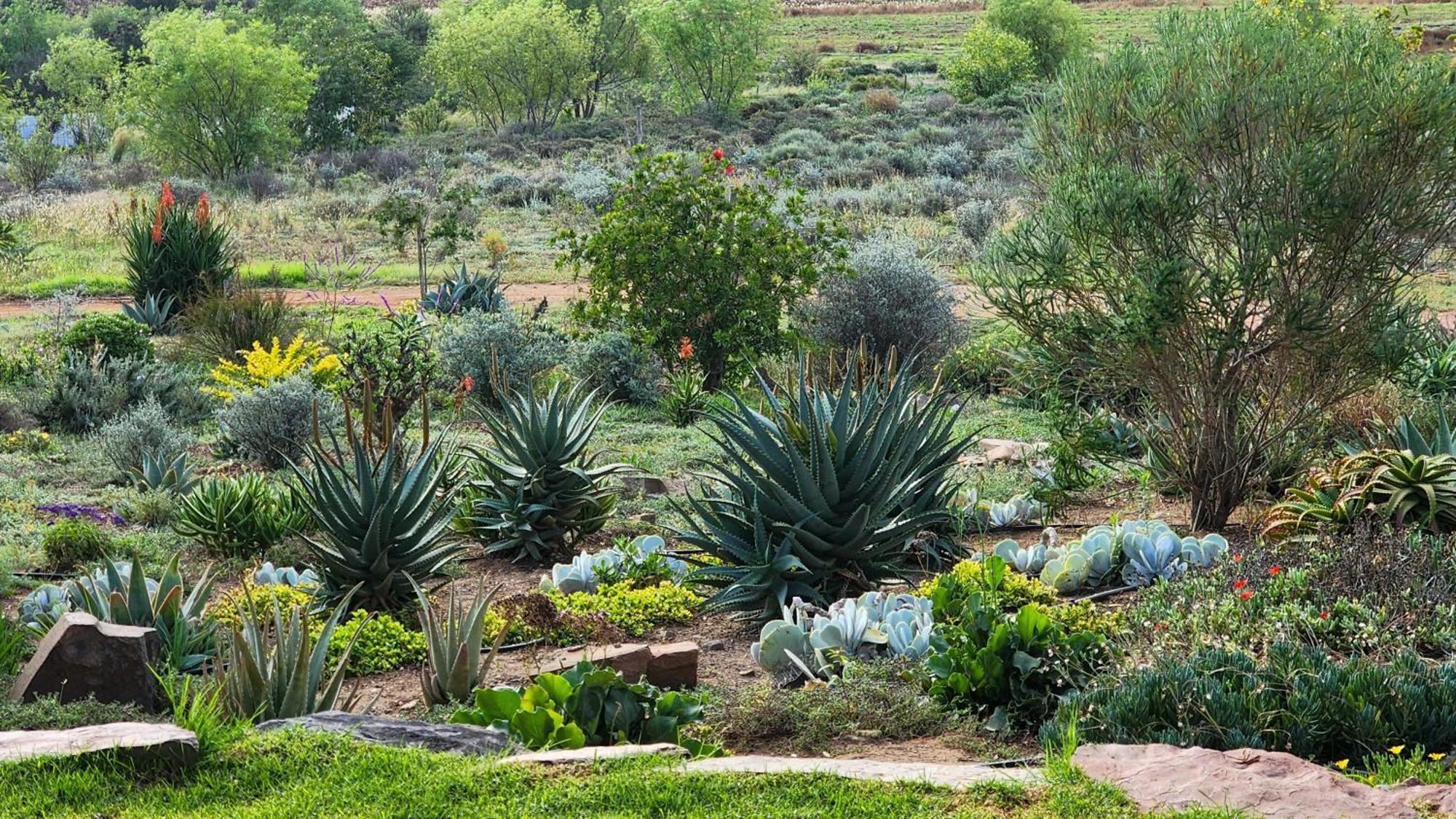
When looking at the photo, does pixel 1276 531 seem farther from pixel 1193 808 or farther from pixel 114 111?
pixel 114 111

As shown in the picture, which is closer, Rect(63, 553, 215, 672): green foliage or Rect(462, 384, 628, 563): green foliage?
Rect(63, 553, 215, 672): green foliage

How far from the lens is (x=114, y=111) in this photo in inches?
1695

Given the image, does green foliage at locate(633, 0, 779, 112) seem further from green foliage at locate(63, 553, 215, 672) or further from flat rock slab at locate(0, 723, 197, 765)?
flat rock slab at locate(0, 723, 197, 765)

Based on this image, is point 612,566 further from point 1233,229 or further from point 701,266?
point 701,266

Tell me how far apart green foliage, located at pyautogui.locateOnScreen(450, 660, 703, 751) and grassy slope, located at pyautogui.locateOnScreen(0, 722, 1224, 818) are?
0.44 metres

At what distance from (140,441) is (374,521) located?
14.8 ft

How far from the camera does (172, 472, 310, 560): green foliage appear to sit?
8.15 metres

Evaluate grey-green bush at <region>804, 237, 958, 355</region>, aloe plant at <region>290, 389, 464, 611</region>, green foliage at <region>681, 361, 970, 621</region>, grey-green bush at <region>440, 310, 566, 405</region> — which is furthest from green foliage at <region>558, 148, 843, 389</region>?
green foliage at <region>681, 361, 970, 621</region>

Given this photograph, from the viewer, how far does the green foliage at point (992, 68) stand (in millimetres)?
44375

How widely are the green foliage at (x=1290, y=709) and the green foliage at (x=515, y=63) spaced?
137 ft

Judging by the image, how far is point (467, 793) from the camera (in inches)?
147

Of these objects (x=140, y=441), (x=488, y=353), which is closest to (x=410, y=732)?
(x=140, y=441)

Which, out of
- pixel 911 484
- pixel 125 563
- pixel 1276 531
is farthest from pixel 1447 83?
pixel 125 563

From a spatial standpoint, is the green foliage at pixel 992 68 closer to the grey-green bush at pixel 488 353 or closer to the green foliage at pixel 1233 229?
the grey-green bush at pixel 488 353
